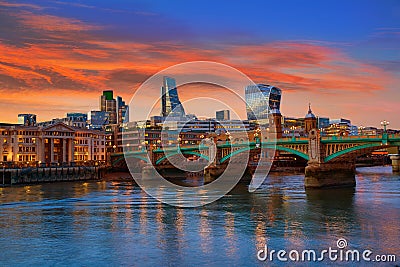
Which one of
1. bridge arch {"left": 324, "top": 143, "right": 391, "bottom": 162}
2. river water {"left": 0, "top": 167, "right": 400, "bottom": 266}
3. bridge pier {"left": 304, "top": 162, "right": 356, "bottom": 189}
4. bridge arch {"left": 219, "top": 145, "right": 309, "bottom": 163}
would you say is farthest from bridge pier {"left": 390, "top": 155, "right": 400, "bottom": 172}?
river water {"left": 0, "top": 167, "right": 400, "bottom": 266}

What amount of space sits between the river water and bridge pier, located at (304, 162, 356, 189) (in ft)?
35.7

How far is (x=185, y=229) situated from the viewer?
38906mm

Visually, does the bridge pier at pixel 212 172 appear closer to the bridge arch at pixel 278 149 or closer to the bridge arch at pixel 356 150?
the bridge arch at pixel 278 149

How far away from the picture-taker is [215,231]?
1487 inches

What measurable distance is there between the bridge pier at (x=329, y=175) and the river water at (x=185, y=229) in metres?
10.9

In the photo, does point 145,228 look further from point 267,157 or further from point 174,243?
point 267,157

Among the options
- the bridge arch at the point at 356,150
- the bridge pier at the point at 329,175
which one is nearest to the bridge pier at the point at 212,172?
the bridge pier at the point at 329,175

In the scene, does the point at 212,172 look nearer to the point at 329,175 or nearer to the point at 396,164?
the point at 329,175

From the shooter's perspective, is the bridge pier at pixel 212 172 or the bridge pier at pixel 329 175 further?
the bridge pier at pixel 212 172

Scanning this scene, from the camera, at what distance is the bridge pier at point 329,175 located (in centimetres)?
7106

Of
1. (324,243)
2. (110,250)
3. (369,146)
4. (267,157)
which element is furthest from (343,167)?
(267,157)

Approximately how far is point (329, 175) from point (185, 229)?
129 ft

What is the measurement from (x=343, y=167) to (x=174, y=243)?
47.5 m

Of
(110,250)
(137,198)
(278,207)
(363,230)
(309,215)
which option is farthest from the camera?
(137,198)
